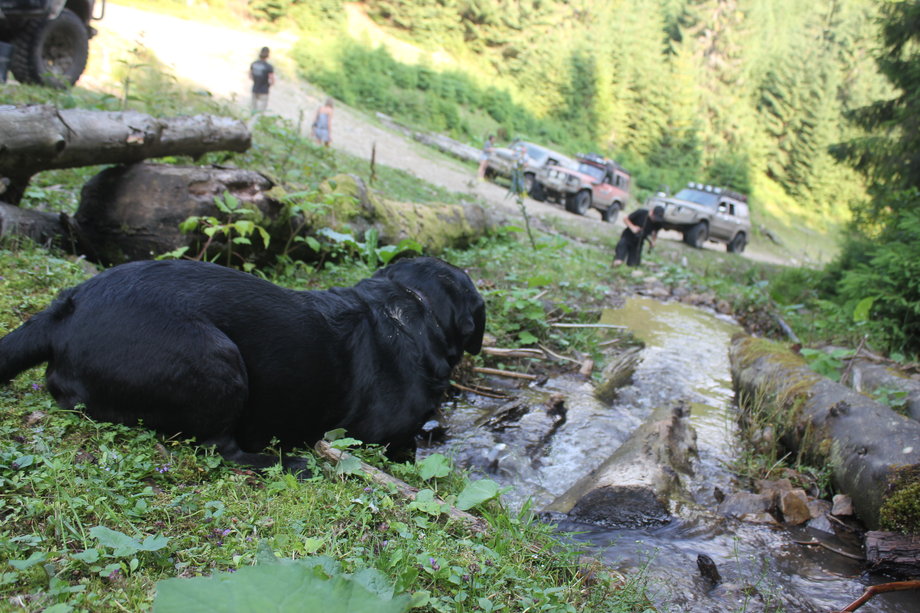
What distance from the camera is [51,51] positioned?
32.5ft

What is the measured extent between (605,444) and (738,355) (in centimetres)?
302

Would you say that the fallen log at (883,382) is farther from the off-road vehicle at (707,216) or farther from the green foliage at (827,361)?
the off-road vehicle at (707,216)

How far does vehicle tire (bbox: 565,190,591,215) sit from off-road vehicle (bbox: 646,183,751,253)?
2202 millimetres

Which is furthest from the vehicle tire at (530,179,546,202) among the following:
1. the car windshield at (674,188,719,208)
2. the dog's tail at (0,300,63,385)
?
the dog's tail at (0,300,63,385)

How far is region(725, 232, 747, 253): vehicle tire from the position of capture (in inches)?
900

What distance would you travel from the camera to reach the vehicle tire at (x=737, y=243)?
22.9 meters

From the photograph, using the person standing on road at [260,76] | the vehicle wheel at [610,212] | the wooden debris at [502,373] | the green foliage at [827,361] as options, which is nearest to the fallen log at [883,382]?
the green foliage at [827,361]

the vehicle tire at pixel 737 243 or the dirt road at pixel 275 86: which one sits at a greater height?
the dirt road at pixel 275 86

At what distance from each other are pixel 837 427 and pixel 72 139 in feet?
19.2

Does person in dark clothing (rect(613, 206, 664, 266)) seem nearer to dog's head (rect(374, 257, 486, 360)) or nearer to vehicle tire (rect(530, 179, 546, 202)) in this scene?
vehicle tire (rect(530, 179, 546, 202))

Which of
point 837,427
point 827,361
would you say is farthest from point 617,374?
point 827,361

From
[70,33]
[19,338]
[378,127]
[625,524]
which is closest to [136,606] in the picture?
[19,338]

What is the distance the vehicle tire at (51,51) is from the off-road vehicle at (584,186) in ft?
45.9

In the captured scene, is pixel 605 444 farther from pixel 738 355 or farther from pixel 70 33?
pixel 70 33
